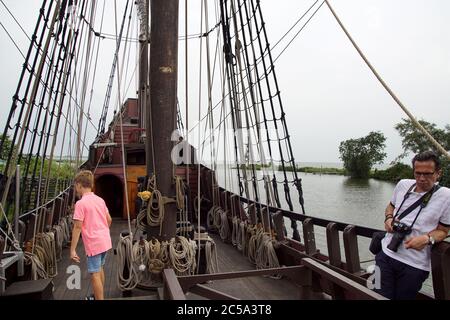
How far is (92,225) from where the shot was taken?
2.60m

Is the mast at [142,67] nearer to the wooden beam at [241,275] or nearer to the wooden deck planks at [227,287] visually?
the wooden deck planks at [227,287]

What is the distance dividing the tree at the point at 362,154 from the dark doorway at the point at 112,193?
51.9 m

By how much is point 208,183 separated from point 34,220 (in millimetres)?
4122

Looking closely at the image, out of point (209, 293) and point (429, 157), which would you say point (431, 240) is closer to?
point (429, 157)

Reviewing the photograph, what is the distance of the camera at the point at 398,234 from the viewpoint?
196cm

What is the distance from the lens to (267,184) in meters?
4.73

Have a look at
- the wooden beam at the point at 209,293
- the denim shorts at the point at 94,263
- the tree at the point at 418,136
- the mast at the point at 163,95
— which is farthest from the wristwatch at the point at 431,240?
the tree at the point at 418,136

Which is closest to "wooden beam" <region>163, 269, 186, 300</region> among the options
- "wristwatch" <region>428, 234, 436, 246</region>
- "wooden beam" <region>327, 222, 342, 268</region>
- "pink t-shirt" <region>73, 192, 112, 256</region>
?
"pink t-shirt" <region>73, 192, 112, 256</region>

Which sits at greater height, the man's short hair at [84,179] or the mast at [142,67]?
the mast at [142,67]

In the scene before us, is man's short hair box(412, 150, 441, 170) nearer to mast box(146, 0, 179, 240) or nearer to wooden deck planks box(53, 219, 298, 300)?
wooden deck planks box(53, 219, 298, 300)

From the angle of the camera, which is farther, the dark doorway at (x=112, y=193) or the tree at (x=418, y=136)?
the tree at (x=418, y=136)

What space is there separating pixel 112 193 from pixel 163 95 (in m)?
5.78

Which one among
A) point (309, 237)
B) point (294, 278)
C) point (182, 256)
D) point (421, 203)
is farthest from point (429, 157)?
point (182, 256)
